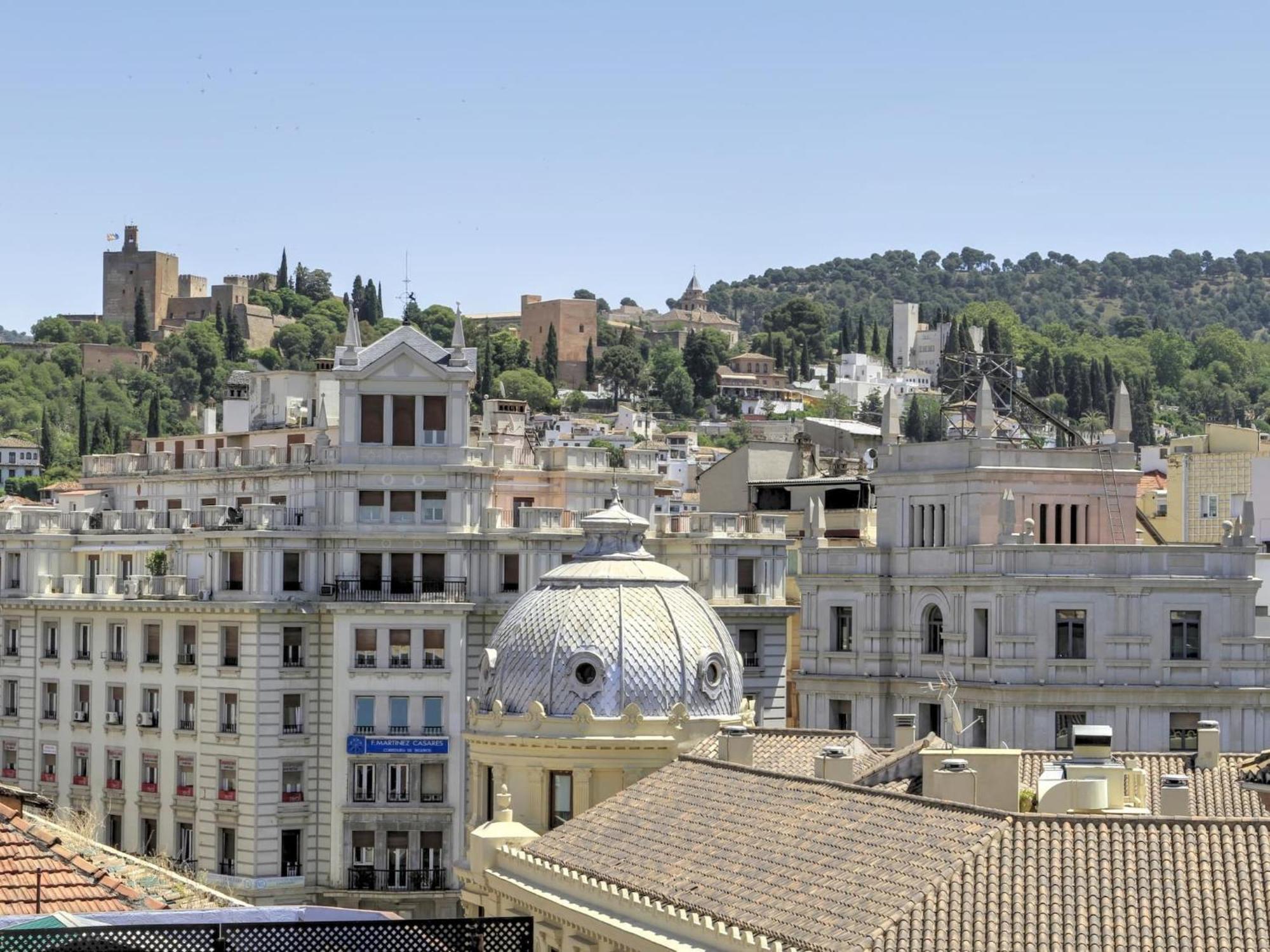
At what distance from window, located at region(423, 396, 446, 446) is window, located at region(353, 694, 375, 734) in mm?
8905

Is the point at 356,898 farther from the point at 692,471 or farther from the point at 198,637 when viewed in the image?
the point at 692,471

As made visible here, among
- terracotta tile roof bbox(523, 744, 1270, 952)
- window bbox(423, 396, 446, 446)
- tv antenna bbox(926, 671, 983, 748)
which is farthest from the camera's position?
window bbox(423, 396, 446, 446)

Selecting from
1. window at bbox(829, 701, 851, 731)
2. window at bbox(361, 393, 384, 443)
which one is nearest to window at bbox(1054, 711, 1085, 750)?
window at bbox(829, 701, 851, 731)

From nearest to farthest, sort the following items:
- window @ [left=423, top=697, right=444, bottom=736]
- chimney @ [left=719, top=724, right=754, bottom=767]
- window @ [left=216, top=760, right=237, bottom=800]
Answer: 1. chimney @ [left=719, top=724, right=754, bottom=767]
2. window @ [left=423, top=697, right=444, bottom=736]
3. window @ [left=216, top=760, right=237, bottom=800]

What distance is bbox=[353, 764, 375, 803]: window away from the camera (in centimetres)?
8744

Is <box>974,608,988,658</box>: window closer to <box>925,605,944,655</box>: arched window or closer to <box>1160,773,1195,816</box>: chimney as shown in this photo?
<box>925,605,944,655</box>: arched window

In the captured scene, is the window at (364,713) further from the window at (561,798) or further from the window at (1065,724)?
the window at (561,798)

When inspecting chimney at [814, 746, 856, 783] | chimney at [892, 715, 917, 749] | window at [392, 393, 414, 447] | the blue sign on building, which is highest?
window at [392, 393, 414, 447]

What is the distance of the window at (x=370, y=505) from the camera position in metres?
90.2

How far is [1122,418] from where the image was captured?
88.4 m

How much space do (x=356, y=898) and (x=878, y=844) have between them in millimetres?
41252

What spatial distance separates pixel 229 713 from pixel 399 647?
5883 millimetres

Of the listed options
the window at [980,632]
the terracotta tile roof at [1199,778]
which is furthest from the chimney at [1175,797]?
the window at [980,632]

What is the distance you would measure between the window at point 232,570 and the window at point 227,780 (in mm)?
5666
